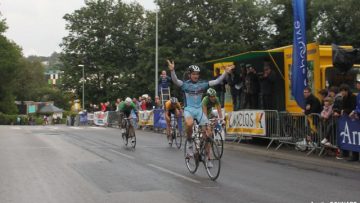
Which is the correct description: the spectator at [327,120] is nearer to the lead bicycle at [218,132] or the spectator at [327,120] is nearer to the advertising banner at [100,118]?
the lead bicycle at [218,132]

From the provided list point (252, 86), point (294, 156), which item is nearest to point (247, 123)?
point (252, 86)

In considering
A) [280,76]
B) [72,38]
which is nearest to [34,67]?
[72,38]

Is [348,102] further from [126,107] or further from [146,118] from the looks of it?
[146,118]

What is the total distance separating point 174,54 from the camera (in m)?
51.6

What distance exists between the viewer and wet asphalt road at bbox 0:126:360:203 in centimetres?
791

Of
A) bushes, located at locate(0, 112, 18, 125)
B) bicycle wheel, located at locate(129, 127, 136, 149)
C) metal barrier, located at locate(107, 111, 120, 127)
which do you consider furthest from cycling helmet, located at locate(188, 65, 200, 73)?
bushes, located at locate(0, 112, 18, 125)

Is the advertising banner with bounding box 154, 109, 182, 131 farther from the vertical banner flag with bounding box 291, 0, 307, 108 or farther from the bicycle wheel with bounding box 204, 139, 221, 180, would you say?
the bicycle wheel with bounding box 204, 139, 221, 180

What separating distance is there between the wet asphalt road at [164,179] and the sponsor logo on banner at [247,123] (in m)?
1.39

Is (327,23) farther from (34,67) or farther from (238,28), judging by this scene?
(34,67)

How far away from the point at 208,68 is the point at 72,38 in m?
26.5

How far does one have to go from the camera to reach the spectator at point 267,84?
16156 millimetres

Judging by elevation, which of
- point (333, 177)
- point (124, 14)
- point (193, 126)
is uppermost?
point (124, 14)

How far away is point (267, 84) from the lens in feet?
53.5

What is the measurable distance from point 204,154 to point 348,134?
170 inches
